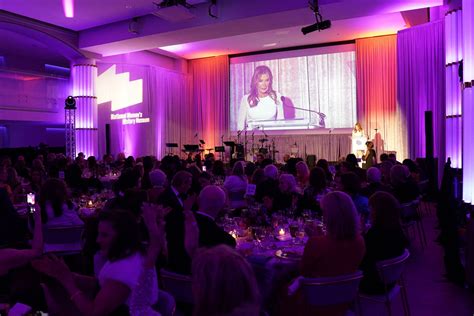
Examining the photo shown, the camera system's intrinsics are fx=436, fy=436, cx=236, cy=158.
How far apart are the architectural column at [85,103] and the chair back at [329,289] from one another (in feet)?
47.5

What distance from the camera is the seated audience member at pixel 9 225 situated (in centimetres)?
459

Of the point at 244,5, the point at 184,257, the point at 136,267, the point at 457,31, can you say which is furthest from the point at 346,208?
the point at 244,5

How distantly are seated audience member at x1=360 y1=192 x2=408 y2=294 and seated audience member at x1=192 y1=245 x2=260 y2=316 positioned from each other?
7.10ft

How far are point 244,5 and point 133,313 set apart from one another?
10.6 m

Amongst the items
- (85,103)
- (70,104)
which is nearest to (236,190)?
(70,104)

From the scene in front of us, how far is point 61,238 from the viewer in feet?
15.7

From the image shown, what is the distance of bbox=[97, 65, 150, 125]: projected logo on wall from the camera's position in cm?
1788

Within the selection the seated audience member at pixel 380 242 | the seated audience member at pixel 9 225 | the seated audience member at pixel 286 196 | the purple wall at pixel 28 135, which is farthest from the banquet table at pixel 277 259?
the purple wall at pixel 28 135

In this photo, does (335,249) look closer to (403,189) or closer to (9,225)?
(9,225)

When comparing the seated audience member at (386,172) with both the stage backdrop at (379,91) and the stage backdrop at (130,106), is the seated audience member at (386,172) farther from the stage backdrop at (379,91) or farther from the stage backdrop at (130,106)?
the stage backdrop at (130,106)

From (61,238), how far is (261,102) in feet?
49.6

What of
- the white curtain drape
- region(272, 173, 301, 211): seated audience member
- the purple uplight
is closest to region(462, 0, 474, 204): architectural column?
region(272, 173, 301, 211): seated audience member

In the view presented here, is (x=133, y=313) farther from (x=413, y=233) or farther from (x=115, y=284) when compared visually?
(x=413, y=233)

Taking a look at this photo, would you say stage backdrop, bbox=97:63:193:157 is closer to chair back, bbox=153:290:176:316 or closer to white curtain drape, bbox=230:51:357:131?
→ white curtain drape, bbox=230:51:357:131
